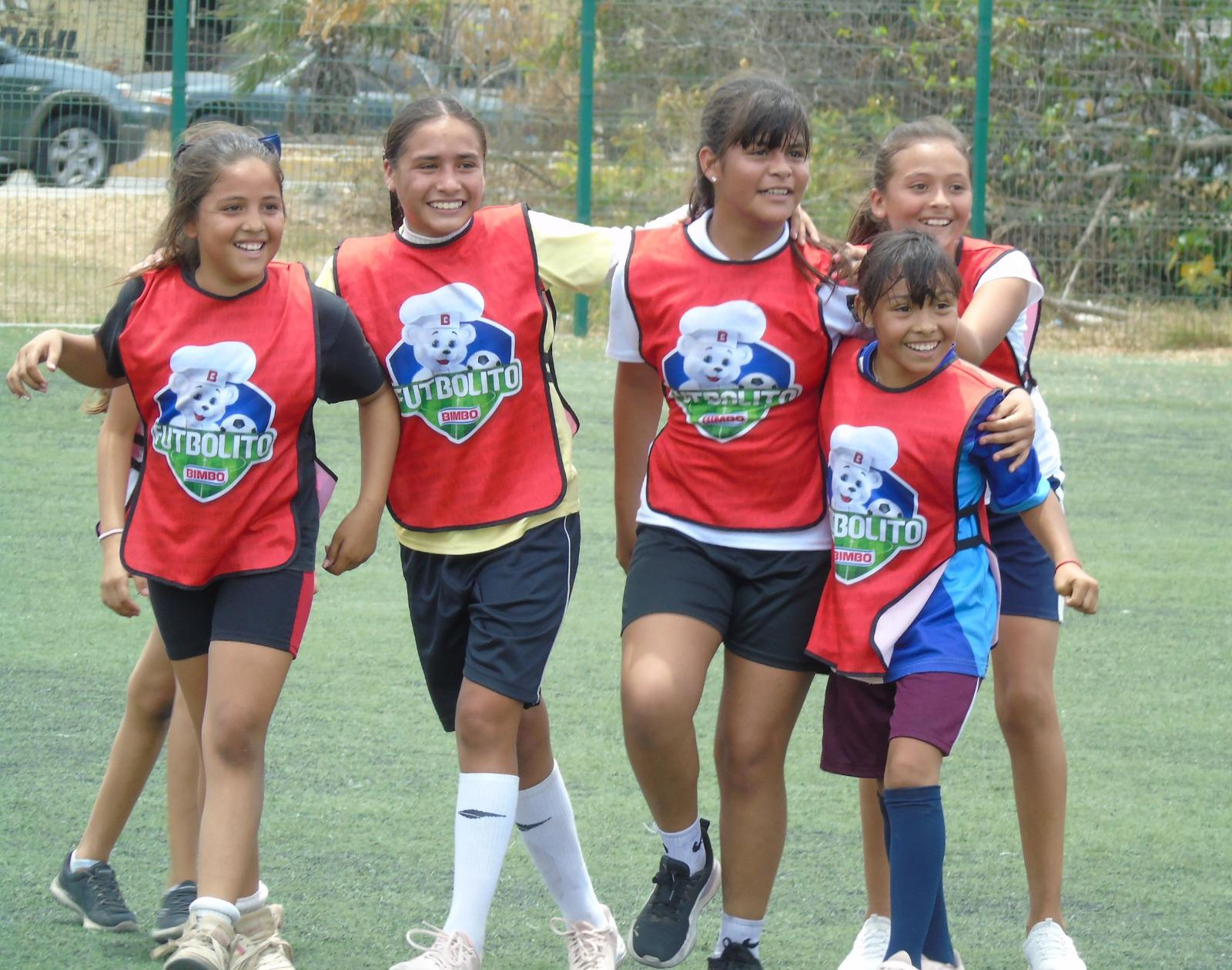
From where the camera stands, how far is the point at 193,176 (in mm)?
3309

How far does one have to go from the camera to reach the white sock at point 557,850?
11.2ft

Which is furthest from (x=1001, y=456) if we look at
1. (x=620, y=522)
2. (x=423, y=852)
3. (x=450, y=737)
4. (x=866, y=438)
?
(x=450, y=737)

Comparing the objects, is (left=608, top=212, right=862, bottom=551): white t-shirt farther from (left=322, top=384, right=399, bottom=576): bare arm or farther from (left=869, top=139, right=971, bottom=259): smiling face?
(left=322, top=384, right=399, bottom=576): bare arm

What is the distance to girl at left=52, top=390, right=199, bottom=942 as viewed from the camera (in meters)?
3.38

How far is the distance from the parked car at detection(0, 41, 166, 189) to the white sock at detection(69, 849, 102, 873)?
27.1 ft

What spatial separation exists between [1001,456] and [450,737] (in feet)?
6.81

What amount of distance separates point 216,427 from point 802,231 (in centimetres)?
121

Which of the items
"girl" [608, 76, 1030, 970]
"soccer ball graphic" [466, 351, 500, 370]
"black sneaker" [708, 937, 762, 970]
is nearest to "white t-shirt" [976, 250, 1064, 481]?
"girl" [608, 76, 1030, 970]

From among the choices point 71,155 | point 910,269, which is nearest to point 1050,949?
point 910,269

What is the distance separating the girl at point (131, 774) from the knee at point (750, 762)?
1085mm

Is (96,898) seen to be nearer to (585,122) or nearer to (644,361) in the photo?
(644,361)

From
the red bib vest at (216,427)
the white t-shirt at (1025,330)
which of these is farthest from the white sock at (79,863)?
the white t-shirt at (1025,330)

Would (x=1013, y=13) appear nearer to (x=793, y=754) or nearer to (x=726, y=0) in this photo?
(x=726, y=0)

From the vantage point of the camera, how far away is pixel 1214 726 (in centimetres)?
491
